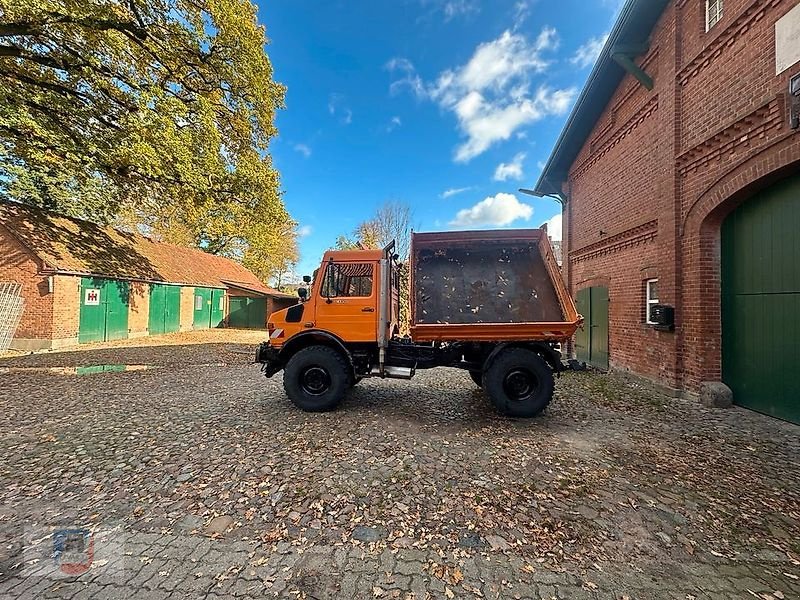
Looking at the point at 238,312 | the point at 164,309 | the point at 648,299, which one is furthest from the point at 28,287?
the point at 648,299

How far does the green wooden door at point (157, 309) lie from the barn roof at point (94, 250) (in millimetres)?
451

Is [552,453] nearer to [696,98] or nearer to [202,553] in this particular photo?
[202,553]

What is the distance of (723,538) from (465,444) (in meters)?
2.25

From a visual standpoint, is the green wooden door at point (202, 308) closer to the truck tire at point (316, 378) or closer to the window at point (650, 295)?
the truck tire at point (316, 378)

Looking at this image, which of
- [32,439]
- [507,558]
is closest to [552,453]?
[507,558]

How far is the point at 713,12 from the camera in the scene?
577 centimetres

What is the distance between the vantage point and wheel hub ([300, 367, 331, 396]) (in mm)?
5469

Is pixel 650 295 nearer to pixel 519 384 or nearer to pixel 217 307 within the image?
pixel 519 384

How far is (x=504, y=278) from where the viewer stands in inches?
218

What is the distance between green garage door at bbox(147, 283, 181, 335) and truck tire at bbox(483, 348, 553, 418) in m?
16.6

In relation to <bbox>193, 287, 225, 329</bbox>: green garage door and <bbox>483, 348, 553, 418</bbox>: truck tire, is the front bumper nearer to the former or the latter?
<bbox>483, 348, 553, 418</bbox>: truck tire

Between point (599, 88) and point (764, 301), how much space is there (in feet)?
20.1

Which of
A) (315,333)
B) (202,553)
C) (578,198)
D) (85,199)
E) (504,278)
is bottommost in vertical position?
(202,553)

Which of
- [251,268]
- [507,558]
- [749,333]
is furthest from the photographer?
[251,268]
